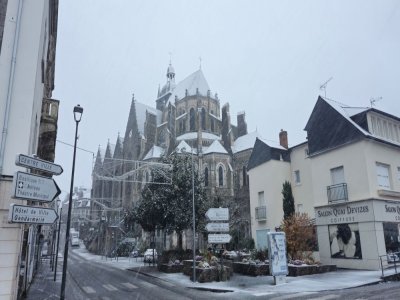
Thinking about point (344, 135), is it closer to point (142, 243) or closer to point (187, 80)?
point (142, 243)

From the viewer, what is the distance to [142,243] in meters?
45.6

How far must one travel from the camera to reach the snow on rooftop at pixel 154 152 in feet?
174

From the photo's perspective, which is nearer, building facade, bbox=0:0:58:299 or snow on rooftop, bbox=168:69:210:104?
building facade, bbox=0:0:58:299

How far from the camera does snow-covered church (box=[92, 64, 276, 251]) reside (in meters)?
49.0

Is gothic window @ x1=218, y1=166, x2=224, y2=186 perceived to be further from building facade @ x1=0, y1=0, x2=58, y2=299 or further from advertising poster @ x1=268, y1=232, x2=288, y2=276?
building facade @ x1=0, y1=0, x2=58, y2=299

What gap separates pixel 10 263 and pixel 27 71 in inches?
182

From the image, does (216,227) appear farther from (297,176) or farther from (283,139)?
(283,139)

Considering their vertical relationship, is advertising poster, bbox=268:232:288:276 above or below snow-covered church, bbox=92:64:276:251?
below

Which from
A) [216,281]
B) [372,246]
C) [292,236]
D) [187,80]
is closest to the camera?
[216,281]

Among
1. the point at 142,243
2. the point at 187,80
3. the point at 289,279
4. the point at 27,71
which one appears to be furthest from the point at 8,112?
the point at 187,80

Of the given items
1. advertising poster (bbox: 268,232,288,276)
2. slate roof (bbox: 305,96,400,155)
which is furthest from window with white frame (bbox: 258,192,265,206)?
advertising poster (bbox: 268,232,288,276)

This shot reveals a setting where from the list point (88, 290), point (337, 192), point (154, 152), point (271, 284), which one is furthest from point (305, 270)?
point (154, 152)

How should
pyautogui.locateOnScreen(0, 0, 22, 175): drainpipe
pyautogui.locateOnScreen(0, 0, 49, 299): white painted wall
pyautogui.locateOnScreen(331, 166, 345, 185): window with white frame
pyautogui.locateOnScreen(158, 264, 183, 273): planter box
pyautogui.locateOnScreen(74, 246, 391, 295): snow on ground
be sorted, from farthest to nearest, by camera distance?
1. pyautogui.locateOnScreen(158, 264, 183, 273): planter box
2. pyautogui.locateOnScreen(331, 166, 345, 185): window with white frame
3. pyautogui.locateOnScreen(74, 246, 391, 295): snow on ground
4. pyautogui.locateOnScreen(0, 0, 22, 175): drainpipe
5. pyautogui.locateOnScreen(0, 0, 49, 299): white painted wall

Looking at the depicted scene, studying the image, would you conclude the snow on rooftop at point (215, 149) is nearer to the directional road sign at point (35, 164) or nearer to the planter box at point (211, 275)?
the planter box at point (211, 275)
